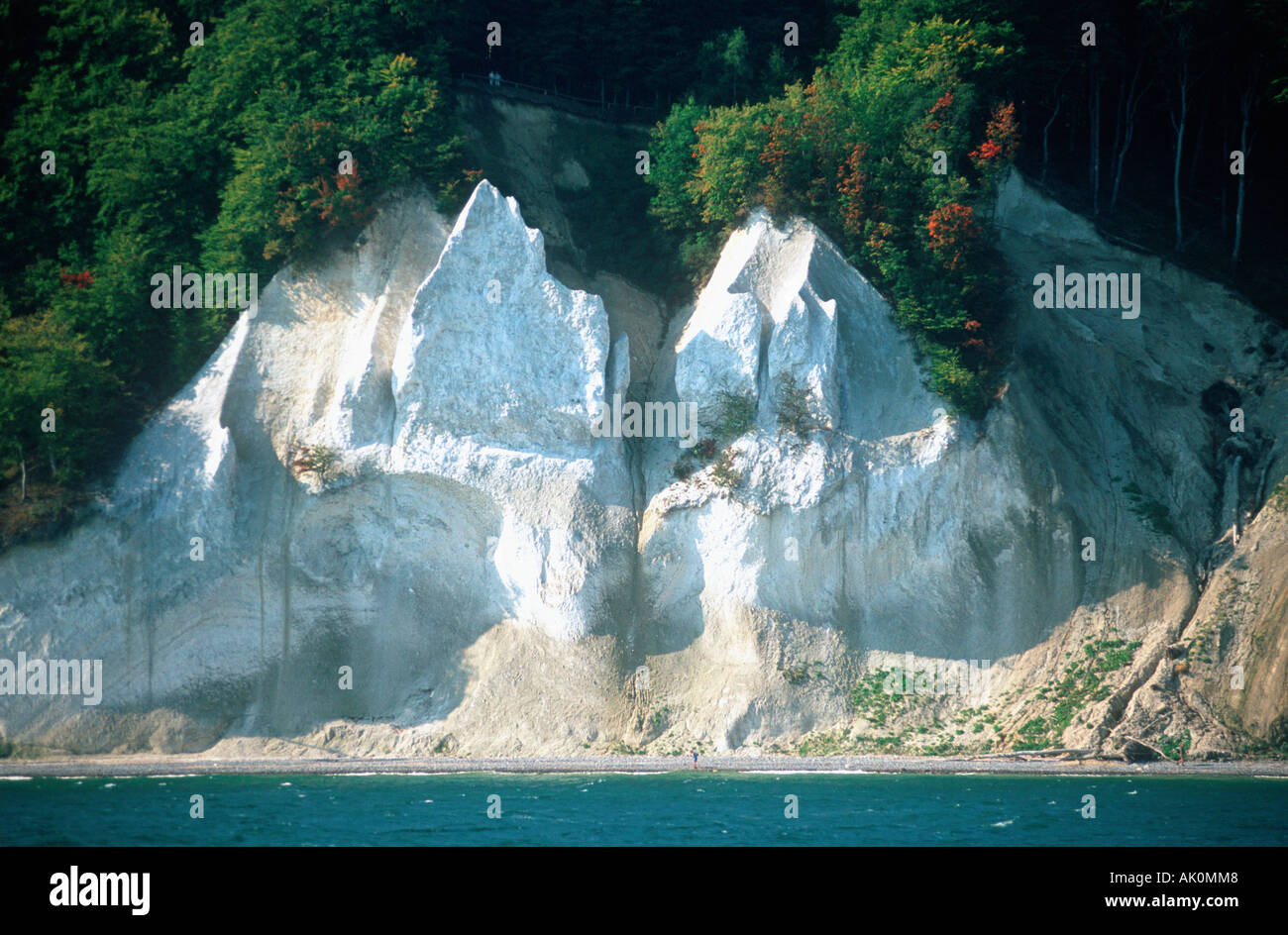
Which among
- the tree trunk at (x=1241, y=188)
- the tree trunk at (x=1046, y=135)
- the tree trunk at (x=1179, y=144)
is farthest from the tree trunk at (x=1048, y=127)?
the tree trunk at (x=1241, y=188)

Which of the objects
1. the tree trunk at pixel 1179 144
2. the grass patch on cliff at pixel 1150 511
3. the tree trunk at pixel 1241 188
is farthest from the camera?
the tree trunk at pixel 1179 144

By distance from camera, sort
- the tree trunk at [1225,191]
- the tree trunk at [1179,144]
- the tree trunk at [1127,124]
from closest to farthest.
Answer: the tree trunk at [1179,144]
the tree trunk at [1225,191]
the tree trunk at [1127,124]

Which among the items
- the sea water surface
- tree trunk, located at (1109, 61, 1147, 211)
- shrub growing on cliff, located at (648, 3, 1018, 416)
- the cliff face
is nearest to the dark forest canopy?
shrub growing on cliff, located at (648, 3, 1018, 416)

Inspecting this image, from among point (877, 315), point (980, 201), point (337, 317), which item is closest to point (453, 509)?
point (337, 317)

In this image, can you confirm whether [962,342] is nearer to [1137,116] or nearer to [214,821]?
[1137,116]

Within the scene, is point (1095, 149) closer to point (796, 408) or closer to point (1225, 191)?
point (1225, 191)

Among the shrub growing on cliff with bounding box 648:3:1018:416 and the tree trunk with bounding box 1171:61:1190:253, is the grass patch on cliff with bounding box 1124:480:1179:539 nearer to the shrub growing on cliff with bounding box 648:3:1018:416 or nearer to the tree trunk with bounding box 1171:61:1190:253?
the shrub growing on cliff with bounding box 648:3:1018:416

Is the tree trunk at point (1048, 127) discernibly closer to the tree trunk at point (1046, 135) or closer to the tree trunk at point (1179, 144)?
the tree trunk at point (1046, 135)
